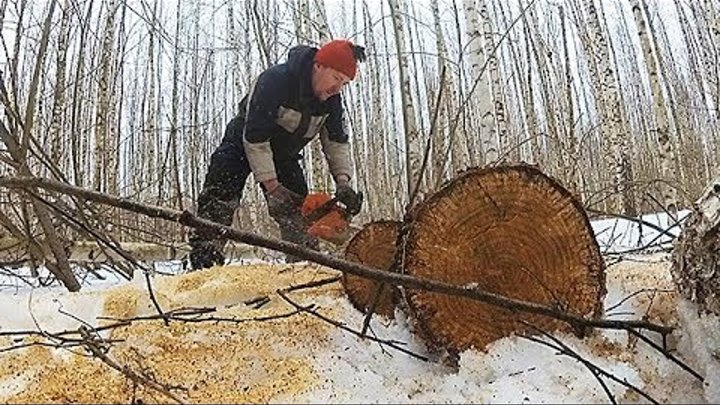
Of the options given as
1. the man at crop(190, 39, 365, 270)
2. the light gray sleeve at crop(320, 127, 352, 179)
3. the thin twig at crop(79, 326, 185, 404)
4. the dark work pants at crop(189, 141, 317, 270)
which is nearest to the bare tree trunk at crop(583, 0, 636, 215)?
the light gray sleeve at crop(320, 127, 352, 179)

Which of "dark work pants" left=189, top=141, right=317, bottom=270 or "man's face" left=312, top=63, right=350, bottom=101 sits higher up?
"man's face" left=312, top=63, right=350, bottom=101

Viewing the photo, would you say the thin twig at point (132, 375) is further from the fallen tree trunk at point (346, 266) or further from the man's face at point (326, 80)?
the man's face at point (326, 80)

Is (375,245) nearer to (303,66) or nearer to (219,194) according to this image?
(303,66)

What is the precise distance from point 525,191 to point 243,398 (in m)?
0.96

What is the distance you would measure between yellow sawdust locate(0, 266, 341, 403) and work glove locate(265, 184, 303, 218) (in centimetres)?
84

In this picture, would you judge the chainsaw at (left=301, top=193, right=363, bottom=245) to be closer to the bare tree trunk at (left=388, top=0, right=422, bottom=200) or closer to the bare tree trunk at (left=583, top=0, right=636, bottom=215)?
the bare tree trunk at (left=388, top=0, right=422, bottom=200)

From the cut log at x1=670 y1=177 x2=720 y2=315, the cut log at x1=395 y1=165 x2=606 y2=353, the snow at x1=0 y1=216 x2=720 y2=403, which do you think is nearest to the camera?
the snow at x1=0 y1=216 x2=720 y2=403

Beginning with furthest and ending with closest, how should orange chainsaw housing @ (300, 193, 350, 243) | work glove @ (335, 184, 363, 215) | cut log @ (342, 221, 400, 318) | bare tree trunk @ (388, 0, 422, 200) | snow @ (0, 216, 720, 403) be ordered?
1. work glove @ (335, 184, 363, 215)
2. orange chainsaw housing @ (300, 193, 350, 243)
3. bare tree trunk @ (388, 0, 422, 200)
4. cut log @ (342, 221, 400, 318)
5. snow @ (0, 216, 720, 403)

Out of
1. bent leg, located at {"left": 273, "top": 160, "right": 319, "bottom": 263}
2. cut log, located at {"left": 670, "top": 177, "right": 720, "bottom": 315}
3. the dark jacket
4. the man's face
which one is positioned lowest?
bent leg, located at {"left": 273, "top": 160, "right": 319, "bottom": 263}

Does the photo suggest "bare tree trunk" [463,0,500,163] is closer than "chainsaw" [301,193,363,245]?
No

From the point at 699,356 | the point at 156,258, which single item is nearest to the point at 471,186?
the point at 699,356

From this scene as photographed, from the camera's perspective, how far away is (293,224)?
325 cm

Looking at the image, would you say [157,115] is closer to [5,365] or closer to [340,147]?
[340,147]

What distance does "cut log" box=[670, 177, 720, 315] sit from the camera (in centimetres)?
157
